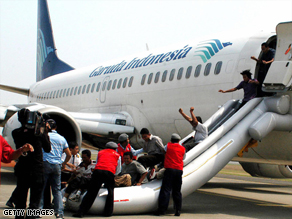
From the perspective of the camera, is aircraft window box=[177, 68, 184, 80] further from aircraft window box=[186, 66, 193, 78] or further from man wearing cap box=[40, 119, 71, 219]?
man wearing cap box=[40, 119, 71, 219]

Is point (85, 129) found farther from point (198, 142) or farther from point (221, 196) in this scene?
point (198, 142)

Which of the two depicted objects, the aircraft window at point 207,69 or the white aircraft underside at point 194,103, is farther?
the aircraft window at point 207,69

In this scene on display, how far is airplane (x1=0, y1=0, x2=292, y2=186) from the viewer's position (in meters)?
8.04

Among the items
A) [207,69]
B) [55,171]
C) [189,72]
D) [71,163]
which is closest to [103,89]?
[189,72]

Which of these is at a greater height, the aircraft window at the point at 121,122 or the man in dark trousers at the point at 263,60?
the man in dark trousers at the point at 263,60

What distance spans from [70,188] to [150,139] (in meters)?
1.63

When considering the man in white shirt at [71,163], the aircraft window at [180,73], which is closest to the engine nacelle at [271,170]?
the aircraft window at [180,73]

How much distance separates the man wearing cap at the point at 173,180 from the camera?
6.80 m

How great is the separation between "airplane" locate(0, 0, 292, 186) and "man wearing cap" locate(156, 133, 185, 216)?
204 centimetres

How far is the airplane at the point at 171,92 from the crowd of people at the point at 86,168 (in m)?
0.69

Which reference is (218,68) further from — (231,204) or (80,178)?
(80,178)

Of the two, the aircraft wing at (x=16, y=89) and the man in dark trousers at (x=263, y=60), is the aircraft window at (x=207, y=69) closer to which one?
the man in dark trousers at (x=263, y=60)

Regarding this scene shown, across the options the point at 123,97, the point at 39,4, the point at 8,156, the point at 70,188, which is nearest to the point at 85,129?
the point at 123,97

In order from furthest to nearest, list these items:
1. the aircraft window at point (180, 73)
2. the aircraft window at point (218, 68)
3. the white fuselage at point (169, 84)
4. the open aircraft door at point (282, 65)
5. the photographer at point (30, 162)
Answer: the aircraft window at point (180, 73), the aircraft window at point (218, 68), the white fuselage at point (169, 84), the open aircraft door at point (282, 65), the photographer at point (30, 162)
